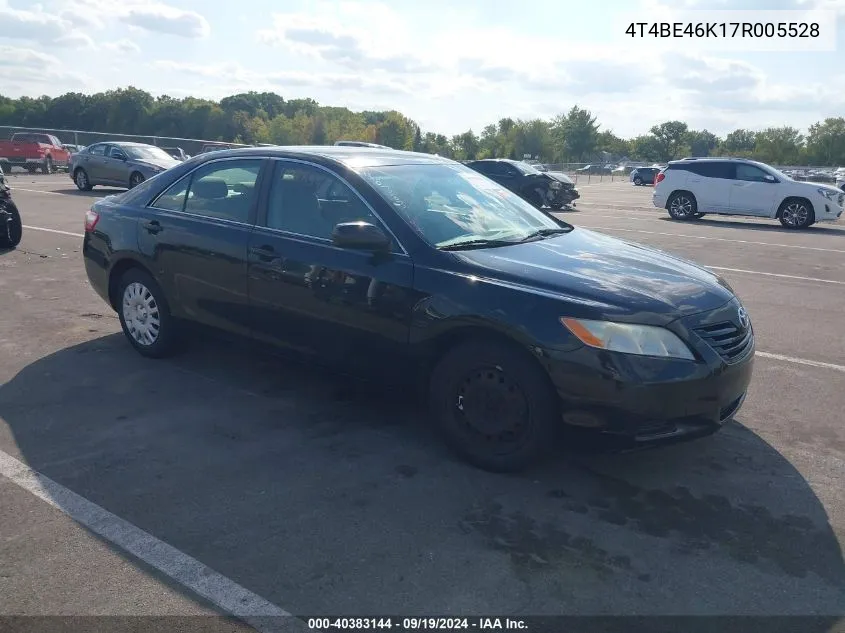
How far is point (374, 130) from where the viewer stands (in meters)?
64.9

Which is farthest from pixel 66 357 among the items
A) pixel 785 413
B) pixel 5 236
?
pixel 5 236

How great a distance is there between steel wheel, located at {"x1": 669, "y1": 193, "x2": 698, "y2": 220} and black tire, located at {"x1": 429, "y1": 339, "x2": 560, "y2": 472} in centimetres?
1773

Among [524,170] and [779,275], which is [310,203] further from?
[524,170]

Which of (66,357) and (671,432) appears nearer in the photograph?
(671,432)

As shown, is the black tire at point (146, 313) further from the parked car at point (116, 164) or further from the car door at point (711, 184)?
the car door at point (711, 184)

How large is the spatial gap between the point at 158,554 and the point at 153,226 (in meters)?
3.08

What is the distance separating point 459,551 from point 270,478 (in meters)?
1.17

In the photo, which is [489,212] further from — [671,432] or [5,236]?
[5,236]

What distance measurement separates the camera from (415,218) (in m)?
4.52

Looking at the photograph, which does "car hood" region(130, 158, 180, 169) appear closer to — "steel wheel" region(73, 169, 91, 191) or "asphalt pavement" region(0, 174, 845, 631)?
"steel wheel" region(73, 169, 91, 191)

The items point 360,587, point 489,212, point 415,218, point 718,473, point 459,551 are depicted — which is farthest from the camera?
point 489,212

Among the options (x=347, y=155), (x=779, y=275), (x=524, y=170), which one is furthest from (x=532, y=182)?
(x=347, y=155)

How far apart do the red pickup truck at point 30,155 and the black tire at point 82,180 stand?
36.6 ft

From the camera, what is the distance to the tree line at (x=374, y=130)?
6284cm
